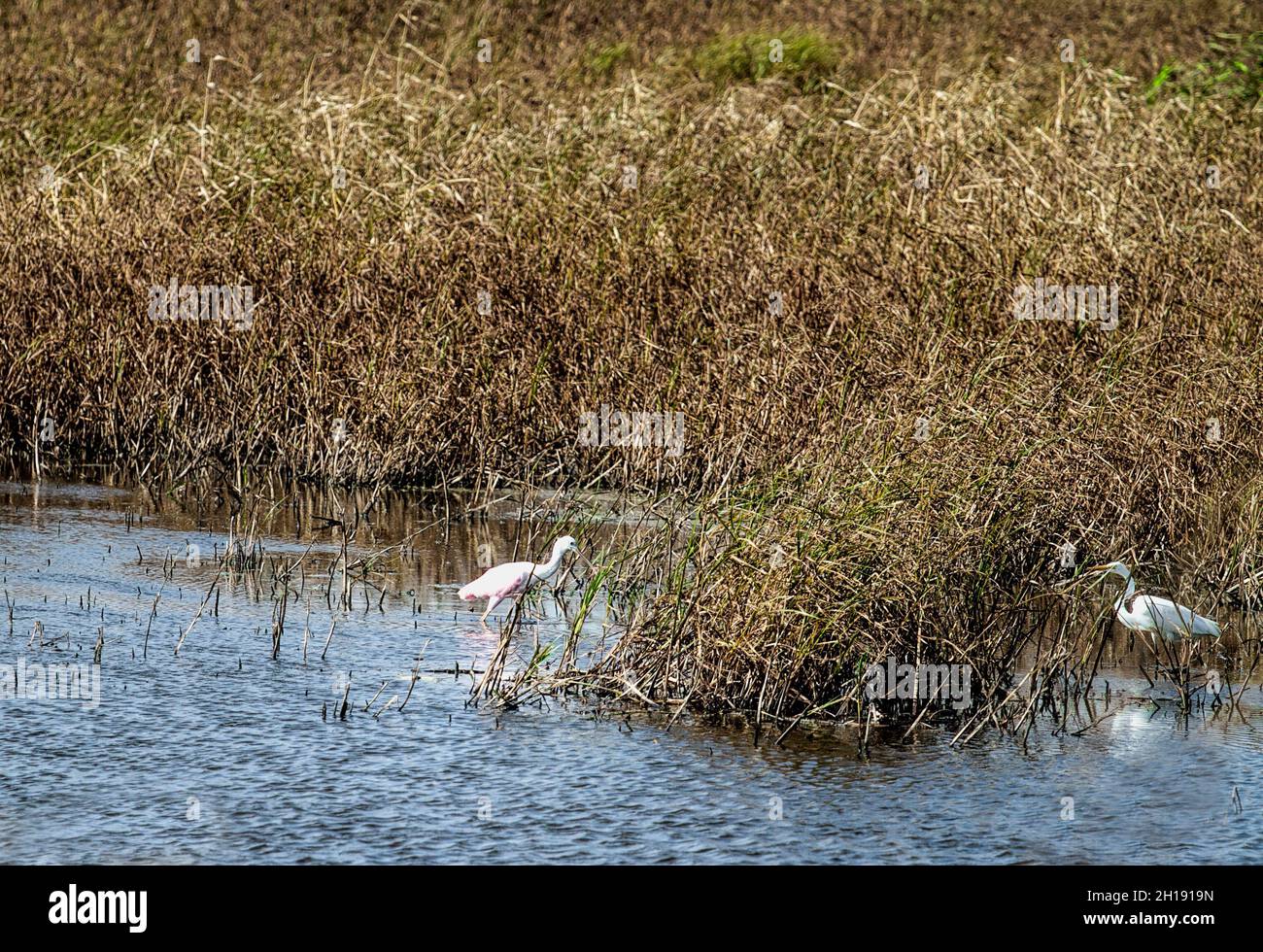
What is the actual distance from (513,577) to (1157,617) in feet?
8.50

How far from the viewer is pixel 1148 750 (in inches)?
261

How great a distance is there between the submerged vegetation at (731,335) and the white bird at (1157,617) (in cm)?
31

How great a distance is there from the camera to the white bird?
25.0 feet

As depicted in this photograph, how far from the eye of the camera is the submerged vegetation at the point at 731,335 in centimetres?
699

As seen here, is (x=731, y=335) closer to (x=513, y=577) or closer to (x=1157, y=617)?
(x=513, y=577)

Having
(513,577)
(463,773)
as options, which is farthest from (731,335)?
(463,773)

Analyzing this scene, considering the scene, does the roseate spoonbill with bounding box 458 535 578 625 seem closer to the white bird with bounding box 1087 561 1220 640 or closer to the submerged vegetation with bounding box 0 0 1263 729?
the submerged vegetation with bounding box 0 0 1263 729

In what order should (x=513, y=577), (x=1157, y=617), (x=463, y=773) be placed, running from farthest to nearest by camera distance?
(x=513, y=577) → (x=1157, y=617) → (x=463, y=773)

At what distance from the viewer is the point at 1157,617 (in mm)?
7691

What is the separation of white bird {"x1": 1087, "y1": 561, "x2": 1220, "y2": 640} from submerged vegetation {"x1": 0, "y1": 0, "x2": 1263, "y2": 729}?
1.01 feet

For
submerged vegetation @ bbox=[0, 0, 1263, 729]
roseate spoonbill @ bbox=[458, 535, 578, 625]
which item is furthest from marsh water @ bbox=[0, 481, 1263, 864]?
submerged vegetation @ bbox=[0, 0, 1263, 729]

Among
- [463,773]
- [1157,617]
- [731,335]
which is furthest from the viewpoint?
[731,335]

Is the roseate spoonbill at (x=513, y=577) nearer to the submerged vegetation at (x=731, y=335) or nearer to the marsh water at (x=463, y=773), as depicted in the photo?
the marsh water at (x=463, y=773)
